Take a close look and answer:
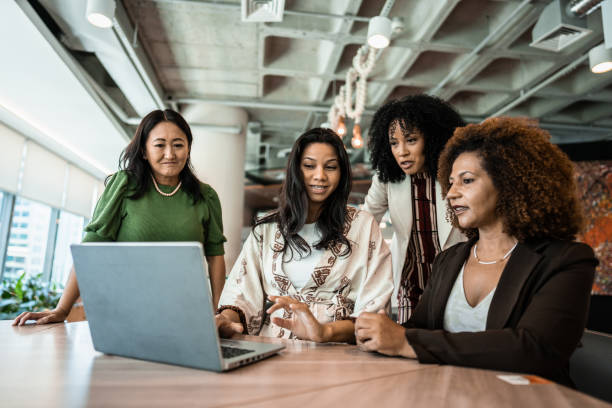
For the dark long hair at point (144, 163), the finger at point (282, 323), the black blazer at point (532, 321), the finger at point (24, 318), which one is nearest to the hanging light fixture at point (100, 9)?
the dark long hair at point (144, 163)

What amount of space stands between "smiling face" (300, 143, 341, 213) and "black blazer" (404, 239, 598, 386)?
2.31ft

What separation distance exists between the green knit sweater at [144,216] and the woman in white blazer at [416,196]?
38.0 inches

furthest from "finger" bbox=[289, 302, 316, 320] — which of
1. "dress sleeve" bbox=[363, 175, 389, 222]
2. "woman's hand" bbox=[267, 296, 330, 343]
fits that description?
"dress sleeve" bbox=[363, 175, 389, 222]

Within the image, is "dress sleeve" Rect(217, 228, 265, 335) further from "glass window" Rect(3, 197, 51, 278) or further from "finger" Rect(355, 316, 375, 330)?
"glass window" Rect(3, 197, 51, 278)

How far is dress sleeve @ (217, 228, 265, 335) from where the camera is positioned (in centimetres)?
144

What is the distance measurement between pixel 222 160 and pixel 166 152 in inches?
178

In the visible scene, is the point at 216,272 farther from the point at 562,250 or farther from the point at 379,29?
the point at 379,29

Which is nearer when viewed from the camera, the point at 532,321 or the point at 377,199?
the point at 532,321

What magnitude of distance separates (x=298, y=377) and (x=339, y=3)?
13.4 feet

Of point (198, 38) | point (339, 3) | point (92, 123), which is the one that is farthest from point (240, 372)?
point (92, 123)

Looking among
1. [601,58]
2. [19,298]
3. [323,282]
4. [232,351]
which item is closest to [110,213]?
[323,282]

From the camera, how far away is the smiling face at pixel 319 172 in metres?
1.58

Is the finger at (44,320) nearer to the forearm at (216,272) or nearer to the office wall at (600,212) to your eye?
the forearm at (216,272)

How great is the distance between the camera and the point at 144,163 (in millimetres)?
1852
